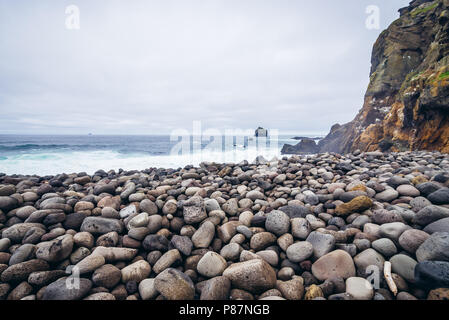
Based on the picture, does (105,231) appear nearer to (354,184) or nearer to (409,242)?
(409,242)

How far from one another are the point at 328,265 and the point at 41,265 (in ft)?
8.64

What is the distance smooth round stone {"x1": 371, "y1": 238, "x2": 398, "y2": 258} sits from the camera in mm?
1862

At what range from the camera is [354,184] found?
323cm

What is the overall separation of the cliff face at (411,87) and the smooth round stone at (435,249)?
873cm

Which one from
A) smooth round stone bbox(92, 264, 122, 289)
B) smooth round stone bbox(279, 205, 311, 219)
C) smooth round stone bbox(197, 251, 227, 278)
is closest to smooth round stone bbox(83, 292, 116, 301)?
smooth round stone bbox(92, 264, 122, 289)

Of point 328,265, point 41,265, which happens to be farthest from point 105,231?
point 328,265

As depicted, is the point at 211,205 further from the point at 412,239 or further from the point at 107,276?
the point at 412,239

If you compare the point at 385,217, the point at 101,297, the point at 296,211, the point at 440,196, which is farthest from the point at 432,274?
the point at 101,297

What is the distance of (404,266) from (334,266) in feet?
1.76

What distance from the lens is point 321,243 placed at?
205 centimetres

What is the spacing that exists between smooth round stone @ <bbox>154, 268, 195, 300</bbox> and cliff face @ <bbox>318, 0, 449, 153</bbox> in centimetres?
1046

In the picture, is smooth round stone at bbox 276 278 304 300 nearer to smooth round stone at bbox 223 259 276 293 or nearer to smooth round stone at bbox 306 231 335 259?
smooth round stone at bbox 223 259 276 293
